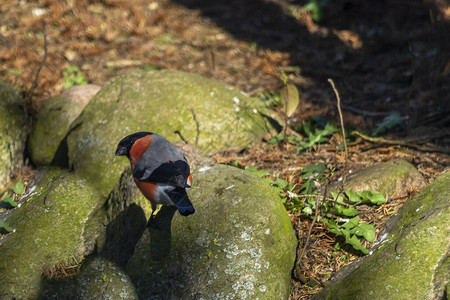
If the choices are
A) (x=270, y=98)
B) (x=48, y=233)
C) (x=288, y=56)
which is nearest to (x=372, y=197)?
(x=270, y=98)

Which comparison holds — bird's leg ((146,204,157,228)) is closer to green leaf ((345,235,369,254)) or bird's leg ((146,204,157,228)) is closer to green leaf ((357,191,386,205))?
green leaf ((345,235,369,254))

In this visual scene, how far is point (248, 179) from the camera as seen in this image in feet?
10.9

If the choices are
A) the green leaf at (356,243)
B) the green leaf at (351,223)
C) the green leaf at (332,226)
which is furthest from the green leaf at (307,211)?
the green leaf at (356,243)

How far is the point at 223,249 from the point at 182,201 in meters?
0.49

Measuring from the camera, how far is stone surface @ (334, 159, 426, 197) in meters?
3.47

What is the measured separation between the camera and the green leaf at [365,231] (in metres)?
2.98

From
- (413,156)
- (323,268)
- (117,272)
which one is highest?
(413,156)

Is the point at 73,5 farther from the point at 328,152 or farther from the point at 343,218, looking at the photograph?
the point at 343,218

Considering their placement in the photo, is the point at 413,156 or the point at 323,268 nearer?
the point at 323,268

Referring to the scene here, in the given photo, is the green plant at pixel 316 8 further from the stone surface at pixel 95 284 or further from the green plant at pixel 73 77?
the stone surface at pixel 95 284

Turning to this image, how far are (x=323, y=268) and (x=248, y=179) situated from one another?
0.92 meters

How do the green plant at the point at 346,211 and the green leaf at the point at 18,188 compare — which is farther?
the green leaf at the point at 18,188

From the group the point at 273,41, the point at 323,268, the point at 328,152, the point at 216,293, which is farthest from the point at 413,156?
the point at 273,41

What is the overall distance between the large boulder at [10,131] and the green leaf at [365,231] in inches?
166
